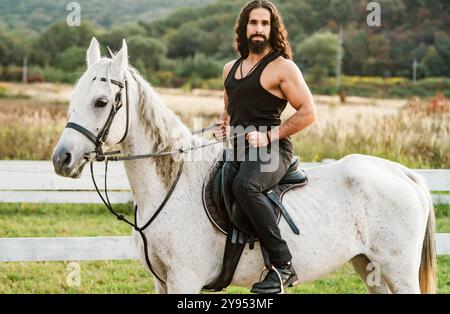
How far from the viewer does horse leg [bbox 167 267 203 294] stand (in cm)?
411

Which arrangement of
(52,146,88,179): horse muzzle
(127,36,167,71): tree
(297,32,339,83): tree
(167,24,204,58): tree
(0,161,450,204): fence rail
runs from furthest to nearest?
(167,24,204,58): tree
(297,32,339,83): tree
(127,36,167,71): tree
(0,161,450,204): fence rail
(52,146,88,179): horse muzzle

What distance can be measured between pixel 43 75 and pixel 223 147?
25186 millimetres

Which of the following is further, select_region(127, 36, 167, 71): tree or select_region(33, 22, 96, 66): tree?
select_region(127, 36, 167, 71): tree

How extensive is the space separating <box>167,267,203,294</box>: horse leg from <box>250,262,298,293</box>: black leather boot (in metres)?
0.39

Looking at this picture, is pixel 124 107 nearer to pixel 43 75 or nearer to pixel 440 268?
pixel 440 268

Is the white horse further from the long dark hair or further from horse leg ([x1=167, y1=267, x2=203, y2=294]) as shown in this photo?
the long dark hair

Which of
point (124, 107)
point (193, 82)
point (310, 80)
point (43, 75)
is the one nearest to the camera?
point (124, 107)

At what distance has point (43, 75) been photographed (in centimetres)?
2820

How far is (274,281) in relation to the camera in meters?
4.16

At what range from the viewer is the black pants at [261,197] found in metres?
4.13

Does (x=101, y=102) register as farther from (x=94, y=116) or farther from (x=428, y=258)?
(x=428, y=258)

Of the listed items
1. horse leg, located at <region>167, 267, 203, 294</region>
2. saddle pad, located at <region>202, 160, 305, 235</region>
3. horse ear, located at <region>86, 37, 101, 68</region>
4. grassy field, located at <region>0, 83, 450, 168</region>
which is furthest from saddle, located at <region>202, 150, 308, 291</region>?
grassy field, located at <region>0, 83, 450, 168</region>

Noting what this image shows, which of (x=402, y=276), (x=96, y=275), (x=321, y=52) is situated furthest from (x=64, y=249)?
(x=321, y=52)
